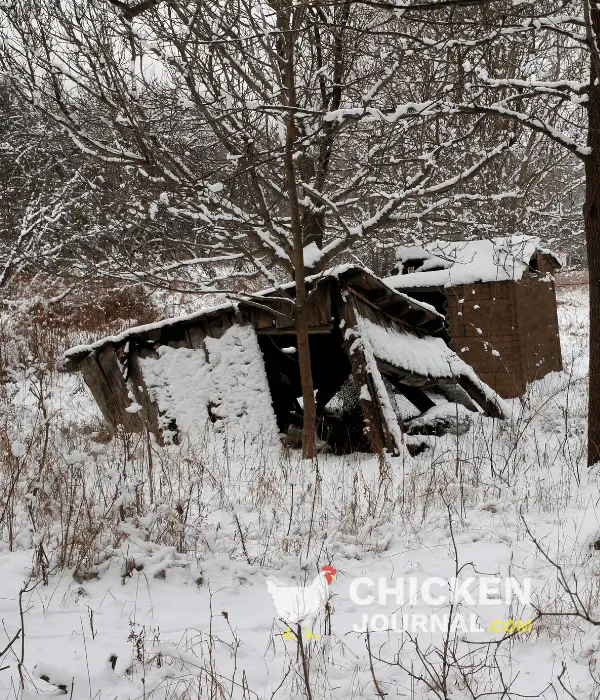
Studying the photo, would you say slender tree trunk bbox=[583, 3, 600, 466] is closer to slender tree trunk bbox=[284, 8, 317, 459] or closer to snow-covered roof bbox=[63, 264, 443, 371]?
snow-covered roof bbox=[63, 264, 443, 371]

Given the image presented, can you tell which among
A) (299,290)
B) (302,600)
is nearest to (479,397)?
(299,290)

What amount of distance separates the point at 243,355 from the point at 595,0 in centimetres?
443

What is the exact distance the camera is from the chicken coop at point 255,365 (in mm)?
6359

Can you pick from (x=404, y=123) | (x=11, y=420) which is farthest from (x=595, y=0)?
(x=11, y=420)

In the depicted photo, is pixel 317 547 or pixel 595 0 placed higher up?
pixel 595 0

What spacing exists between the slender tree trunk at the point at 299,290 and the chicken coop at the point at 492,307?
3.84 metres

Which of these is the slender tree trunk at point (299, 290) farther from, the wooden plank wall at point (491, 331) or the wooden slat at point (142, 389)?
the wooden plank wall at point (491, 331)

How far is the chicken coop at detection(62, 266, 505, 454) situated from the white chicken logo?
3.10 m

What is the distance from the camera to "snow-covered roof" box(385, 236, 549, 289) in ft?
31.5

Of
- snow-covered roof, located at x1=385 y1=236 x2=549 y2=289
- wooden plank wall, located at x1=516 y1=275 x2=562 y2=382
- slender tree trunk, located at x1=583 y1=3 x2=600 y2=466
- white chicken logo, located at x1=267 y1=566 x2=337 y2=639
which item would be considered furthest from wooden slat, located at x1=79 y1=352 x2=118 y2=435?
wooden plank wall, located at x1=516 y1=275 x2=562 y2=382

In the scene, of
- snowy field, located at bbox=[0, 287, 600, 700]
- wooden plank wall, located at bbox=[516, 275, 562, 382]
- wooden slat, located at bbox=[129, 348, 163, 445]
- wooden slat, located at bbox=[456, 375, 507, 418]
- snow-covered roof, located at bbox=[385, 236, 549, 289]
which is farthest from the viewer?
wooden plank wall, located at bbox=[516, 275, 562, 382]

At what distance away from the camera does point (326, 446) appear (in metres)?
7.03

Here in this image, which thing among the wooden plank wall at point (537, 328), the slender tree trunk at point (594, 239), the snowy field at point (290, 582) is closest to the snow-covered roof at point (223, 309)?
the snowy field at point (290, 582)

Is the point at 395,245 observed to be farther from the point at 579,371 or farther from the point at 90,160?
the point at 579,371
